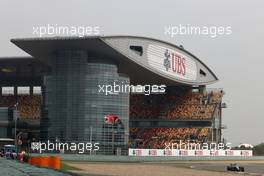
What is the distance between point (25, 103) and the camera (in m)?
173

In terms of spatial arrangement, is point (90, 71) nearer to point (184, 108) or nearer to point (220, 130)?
point (184, 108)

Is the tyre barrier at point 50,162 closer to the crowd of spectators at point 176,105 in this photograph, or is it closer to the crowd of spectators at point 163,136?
the crowd of spectators at point 163,136

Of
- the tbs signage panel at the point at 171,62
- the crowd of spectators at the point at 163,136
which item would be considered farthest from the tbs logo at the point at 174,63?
the crowd of spectators at the point at 163,136

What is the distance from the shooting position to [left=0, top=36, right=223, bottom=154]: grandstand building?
138 metres

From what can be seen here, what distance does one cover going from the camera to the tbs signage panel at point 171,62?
15012cm

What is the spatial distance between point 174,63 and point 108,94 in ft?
80.3

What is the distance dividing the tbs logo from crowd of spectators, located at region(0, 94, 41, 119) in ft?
130

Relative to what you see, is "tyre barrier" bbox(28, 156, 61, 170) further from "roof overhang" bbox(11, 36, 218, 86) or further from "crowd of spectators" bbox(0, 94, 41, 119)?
"crowd of spectators" bbox(0, 94, 41, 119)

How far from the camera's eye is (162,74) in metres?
152

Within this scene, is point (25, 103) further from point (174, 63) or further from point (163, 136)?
point (174, 63)

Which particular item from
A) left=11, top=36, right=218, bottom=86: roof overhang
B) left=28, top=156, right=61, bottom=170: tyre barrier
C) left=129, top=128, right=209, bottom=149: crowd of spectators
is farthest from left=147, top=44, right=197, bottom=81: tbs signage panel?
left=28, top=156, right=61, bottom=170: tyre barrier

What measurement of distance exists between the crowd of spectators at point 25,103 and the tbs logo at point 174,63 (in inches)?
1558

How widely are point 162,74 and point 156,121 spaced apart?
19.2m

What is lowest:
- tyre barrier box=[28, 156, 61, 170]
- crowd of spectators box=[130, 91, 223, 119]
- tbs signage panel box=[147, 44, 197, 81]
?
tyre barrier box=[28, 156, 61, 170]
